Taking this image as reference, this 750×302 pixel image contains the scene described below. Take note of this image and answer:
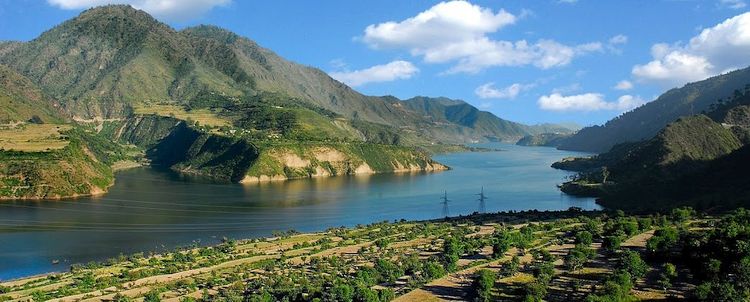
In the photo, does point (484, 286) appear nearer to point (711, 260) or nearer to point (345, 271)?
point (711, 260)

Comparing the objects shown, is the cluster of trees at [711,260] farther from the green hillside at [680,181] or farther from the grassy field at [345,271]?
the green hillside at [680,181]

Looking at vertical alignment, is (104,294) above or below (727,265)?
below

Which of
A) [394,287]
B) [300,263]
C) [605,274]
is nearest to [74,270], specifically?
[300,263]

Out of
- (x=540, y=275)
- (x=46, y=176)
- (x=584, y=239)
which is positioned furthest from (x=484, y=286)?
(x=46, y=176)

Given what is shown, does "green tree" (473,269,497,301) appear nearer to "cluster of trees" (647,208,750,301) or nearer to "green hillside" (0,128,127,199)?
"cluster of trees" (647,208,750,301)

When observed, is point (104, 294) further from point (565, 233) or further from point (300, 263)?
point (565, 233)

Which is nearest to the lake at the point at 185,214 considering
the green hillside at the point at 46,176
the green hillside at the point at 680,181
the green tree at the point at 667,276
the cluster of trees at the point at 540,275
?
the green hillside at the point at 46,176
